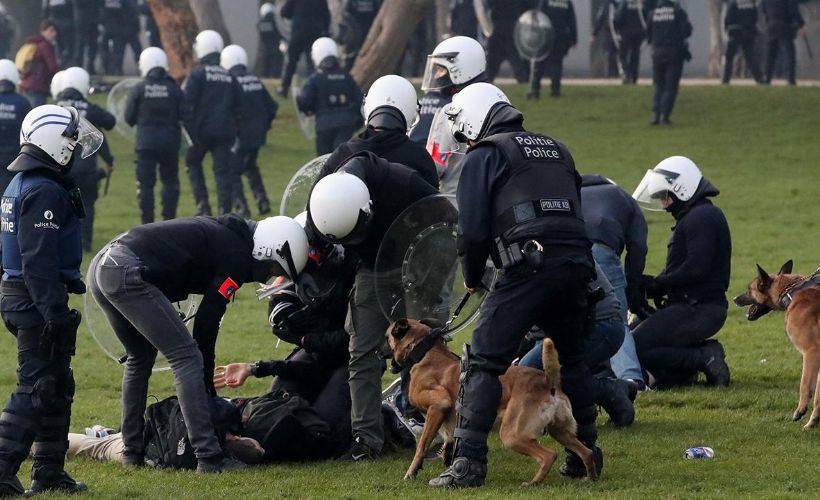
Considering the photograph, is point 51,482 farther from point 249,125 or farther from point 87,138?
point 249,125

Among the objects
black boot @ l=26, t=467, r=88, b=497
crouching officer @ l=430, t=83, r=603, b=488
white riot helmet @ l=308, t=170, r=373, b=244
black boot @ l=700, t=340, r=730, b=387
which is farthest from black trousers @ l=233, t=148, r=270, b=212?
crouching officer @ l=430, t=83, r=603, b=488

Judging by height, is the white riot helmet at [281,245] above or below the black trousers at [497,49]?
above

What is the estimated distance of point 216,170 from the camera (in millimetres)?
18266

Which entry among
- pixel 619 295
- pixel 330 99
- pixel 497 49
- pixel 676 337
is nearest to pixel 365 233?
pixel 619 295

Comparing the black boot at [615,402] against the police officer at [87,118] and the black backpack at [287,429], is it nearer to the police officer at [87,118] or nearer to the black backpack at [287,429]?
the black backpack at [287,429]

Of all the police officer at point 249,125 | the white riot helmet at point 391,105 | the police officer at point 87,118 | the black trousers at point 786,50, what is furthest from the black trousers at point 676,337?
the black trousers at point 786,50

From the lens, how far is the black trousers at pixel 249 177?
18703 millimetres

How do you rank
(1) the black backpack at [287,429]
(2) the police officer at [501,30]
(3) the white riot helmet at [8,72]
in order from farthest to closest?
(2) the police officer at [501,30] → (3) the white riot helmet at [8,72] → (1) the black backpack at [287,429]

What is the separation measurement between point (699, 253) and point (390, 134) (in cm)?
257

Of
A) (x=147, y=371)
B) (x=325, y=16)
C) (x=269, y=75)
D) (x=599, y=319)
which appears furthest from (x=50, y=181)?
(x=269, y=75)

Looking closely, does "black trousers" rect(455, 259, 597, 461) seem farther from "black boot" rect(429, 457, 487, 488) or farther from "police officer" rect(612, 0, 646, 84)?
"police officer" rect(612, 0, 646, 84)

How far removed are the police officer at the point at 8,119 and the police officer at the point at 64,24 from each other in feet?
48.0

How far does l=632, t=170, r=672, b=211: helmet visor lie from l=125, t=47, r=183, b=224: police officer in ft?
26.2

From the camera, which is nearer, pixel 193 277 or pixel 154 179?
pixel 193 277
